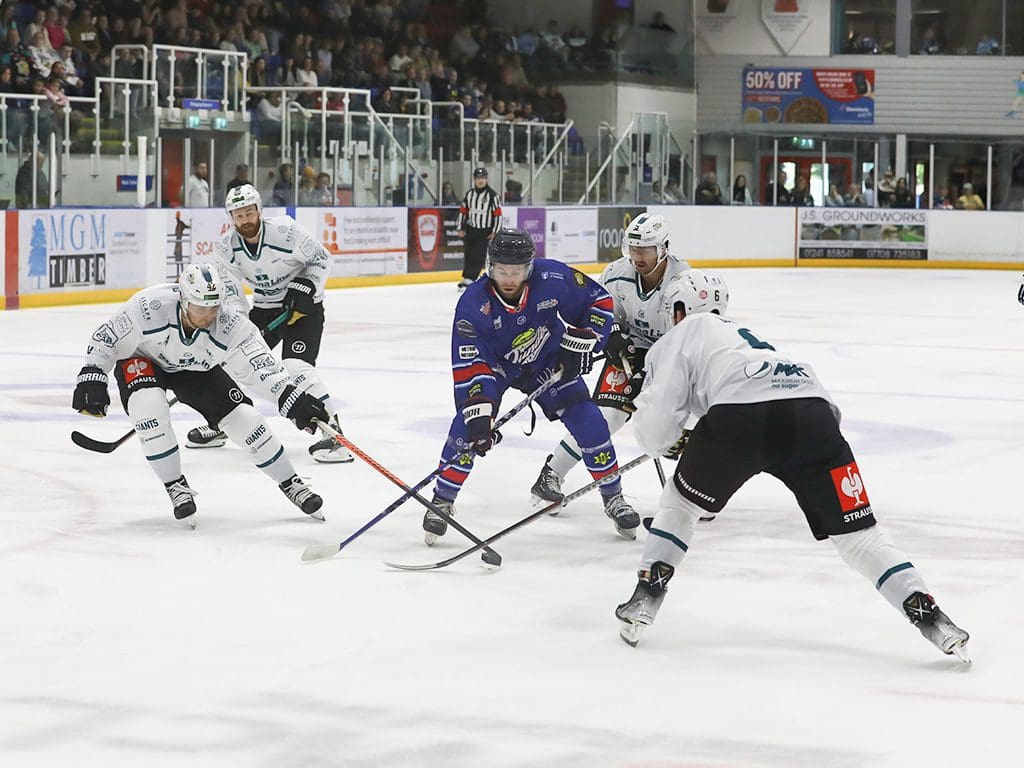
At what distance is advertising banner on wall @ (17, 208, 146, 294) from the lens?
1246cm

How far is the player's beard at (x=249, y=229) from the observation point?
21.7 feet

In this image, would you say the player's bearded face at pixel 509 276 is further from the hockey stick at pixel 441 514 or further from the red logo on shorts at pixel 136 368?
the red logo on shorts at pixel 136 368

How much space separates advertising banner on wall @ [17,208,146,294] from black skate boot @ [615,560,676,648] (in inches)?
377

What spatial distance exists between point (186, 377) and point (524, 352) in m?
1.12

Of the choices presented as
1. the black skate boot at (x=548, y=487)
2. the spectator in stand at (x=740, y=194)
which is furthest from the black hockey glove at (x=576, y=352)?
the spectator in stand at (x=740, y=194)

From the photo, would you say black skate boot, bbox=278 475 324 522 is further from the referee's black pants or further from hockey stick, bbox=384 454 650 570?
the referee's black pants

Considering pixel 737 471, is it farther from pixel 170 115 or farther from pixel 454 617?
pixel 170 115

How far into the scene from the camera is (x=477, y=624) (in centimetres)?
398

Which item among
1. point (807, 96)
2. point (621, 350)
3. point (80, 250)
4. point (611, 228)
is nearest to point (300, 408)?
point (621, 350)

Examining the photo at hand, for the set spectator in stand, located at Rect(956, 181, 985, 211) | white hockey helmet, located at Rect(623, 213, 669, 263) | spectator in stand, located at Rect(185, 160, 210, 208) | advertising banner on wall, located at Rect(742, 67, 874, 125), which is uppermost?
advertising banner on wall, located at Rect(742, 67, 874, 125)

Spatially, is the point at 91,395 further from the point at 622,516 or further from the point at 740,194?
the point at 740,194

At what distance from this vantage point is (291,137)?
15688 millimetres

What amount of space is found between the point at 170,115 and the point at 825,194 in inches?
448

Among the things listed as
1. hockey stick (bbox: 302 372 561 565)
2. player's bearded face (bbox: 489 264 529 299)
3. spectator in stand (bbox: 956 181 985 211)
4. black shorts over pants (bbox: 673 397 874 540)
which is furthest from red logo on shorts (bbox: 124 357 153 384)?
spectator in stand (bbox: 956 181 985 211)
